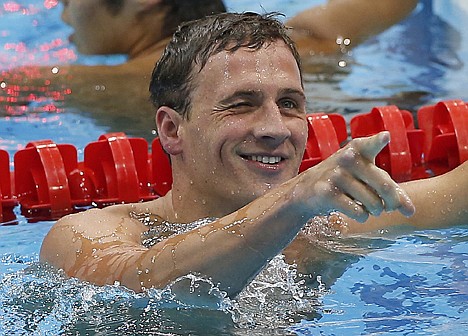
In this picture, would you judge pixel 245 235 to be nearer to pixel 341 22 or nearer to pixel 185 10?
pixel 185 10

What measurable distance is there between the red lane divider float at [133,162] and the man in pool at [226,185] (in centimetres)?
93

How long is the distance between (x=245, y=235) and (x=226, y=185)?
1.55ft

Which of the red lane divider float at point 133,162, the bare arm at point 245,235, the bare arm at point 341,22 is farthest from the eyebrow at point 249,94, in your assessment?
the bare arm at point 341,22

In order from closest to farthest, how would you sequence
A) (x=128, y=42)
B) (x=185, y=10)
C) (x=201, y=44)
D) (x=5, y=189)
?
(x=201, y=44)
(x=5, y=189)
(x=185, y=10)
(x=128, y=42)

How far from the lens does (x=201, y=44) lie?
2191 millimetres

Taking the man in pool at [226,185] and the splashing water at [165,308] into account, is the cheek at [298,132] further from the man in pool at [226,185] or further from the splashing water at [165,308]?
the splashing water at [165,308]

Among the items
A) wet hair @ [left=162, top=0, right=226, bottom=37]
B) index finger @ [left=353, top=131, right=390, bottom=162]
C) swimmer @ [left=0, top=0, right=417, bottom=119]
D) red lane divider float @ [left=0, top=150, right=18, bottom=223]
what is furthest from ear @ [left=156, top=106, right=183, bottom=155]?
wet hair @ [left=162, top=0, right=226, bottom=37]

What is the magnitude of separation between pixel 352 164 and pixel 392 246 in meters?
1.08

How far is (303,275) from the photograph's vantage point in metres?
2.17

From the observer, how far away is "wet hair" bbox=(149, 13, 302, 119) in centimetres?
216

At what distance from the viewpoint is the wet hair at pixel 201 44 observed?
2156 millimetres

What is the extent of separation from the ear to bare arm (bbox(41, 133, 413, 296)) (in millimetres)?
279

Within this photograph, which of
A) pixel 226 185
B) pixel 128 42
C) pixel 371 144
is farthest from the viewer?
pixel 128 42

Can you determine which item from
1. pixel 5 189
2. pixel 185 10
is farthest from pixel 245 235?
pixel 185 10
